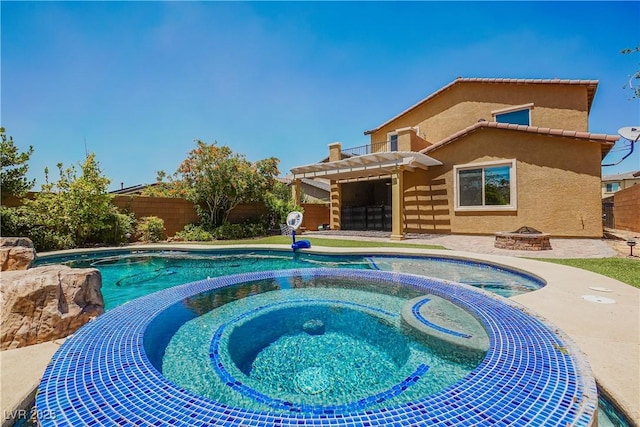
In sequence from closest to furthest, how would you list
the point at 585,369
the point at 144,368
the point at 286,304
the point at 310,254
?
the point at 585,369
the point at 144,368
the point at 286,304
the point at 310,254

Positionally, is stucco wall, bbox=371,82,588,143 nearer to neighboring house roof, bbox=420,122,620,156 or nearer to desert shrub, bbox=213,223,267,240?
neighboring house roof, bbox=420,122,620,156

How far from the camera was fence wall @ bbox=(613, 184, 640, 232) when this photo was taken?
14.8 meters

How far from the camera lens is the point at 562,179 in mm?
13148

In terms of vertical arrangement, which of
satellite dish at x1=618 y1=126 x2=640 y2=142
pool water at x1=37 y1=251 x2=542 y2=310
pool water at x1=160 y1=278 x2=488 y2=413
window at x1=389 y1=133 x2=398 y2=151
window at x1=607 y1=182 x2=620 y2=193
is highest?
window at x1=389 y1=133 x2=398 y2=151

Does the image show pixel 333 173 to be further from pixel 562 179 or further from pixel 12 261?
pixel 12 261

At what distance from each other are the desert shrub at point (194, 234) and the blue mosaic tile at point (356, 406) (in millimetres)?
13176

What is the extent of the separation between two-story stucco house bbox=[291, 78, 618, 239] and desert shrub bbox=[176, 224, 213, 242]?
6837 mm

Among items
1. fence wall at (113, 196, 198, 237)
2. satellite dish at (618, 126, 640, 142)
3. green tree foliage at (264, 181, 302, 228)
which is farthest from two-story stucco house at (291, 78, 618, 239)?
fence wall at (113, 196, 198, 237)

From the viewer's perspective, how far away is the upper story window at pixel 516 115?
55.0ft

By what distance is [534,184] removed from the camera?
13.7 metres

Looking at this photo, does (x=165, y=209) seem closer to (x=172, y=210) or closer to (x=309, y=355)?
(x=172, y=210)

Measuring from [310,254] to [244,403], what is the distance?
27.6 ft

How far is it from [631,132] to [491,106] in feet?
28.6

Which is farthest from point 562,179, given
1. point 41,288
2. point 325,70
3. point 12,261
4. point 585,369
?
point 12,261
